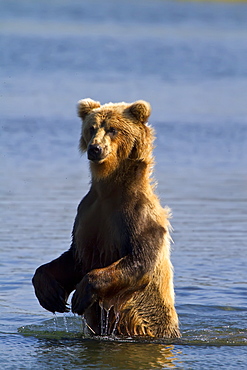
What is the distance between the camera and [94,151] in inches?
243

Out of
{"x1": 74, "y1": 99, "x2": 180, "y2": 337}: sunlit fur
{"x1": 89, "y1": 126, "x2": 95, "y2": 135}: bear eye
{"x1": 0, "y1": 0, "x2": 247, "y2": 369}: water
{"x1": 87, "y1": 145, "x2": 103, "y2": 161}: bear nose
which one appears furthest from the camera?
{"x1": 0, "y1": 0, "x2": 247, "y2": 369}: water

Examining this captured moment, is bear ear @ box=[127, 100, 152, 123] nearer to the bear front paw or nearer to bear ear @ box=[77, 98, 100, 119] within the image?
bear ear @ box=[77, 98, 100, 119]

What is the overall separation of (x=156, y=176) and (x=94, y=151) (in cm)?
722

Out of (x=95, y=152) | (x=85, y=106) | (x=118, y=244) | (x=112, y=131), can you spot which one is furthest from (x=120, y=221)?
(x=85, y=106)

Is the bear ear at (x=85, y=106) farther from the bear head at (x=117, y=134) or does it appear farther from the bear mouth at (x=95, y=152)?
the bear mouth at (x=95, y=152)

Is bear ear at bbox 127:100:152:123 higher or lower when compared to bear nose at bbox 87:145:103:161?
higher

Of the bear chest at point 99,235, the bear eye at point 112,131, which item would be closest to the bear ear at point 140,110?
the bear eye at point 112,131

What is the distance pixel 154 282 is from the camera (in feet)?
21.5

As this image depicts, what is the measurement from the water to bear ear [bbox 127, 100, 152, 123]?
1608 millimetres

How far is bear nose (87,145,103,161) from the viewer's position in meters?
6.16

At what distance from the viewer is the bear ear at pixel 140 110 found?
641cm

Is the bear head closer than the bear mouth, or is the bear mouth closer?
the bear mouth

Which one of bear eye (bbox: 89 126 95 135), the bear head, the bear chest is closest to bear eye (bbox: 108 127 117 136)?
the bear head

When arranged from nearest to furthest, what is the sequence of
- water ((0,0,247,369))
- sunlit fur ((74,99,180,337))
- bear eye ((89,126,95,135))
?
1. sunlit fur ((74,99,180,337))
2. bear eye ((89,126,95,135))
3. water ((0,0,247,369))
